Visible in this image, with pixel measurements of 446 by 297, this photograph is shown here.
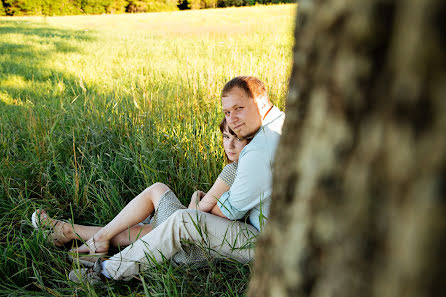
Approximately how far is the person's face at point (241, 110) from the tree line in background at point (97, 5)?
38679 millimetres

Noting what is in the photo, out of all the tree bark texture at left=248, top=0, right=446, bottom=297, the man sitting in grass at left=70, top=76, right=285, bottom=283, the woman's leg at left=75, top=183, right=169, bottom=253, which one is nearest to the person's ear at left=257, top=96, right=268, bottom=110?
the man sitting in grass at left=70, top=76, right=285, bottom=283

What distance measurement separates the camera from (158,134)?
3.12 meters

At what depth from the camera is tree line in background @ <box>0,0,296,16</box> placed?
3356 cm

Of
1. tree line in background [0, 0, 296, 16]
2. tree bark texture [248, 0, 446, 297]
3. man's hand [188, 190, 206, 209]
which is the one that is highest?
tree line in background [0, 0, 296, 16]

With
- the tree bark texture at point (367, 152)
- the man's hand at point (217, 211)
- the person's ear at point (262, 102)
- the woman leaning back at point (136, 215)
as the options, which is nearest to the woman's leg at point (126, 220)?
the woman leaning back at point (136, 215)

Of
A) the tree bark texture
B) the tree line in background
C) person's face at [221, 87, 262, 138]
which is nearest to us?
the tree bark texture

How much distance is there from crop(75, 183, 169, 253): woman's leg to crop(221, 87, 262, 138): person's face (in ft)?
2.28

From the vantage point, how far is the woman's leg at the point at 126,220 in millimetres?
2387

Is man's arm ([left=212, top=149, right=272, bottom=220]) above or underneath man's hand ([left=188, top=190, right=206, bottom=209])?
above

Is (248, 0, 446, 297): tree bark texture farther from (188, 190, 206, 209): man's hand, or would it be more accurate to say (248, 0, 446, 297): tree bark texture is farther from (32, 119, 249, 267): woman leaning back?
(188, 190, 206, 209): man's hand

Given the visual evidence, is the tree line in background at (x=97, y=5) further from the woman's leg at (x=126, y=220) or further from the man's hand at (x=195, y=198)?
the man's hand at (x=195, y=198)

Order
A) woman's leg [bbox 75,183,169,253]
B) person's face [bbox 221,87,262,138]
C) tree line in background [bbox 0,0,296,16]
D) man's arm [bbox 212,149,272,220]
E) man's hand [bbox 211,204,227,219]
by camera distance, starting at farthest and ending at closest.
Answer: tree line in background [bbox 0,0,296,16]
woman's leg [bbox 75,183,169,253]
person's face [bbox 221,87,262,138]
man's hand [bbox 211,204,227,219]
man's arm [bbox 212,149,272,220]

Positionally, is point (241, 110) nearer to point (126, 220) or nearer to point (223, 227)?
point (223, 227)

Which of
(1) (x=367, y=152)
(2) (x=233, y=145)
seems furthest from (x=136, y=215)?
(1) (x=367, y=152)
